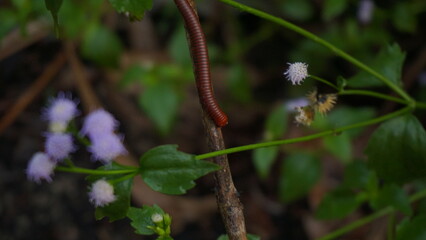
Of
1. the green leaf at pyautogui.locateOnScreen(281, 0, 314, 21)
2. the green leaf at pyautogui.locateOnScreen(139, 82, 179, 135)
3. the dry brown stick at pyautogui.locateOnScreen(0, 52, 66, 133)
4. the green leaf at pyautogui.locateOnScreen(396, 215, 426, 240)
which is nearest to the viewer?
the green leaf at pyautogui.locateOnScreen(396, 215, 426, 240)

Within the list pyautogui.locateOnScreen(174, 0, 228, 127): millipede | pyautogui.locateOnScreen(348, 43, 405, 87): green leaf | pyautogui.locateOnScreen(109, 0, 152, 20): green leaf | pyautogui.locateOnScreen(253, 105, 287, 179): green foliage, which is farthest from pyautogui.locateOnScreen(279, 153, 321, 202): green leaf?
pyautogui.locateOnScreen(109, 0, 152, 20): green leaf

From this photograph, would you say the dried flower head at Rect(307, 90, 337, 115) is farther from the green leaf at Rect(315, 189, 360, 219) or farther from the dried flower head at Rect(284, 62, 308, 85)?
the green leaf at Rect(315, 189, 360, 219)

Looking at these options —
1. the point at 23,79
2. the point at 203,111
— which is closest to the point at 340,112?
the point at 203,111

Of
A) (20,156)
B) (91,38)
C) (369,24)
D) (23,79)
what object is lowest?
(20,156)

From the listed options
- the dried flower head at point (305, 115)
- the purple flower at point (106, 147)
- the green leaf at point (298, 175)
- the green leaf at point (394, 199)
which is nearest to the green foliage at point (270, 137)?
the green leaf at point (298, 175)

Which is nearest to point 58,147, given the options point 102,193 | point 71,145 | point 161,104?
point 71,145

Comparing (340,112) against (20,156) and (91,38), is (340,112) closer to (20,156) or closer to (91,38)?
(91,38)
